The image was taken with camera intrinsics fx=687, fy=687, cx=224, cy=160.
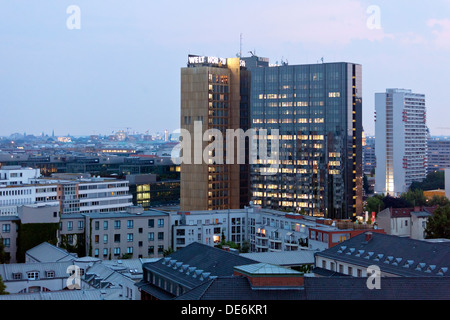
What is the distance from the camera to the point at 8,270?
223ft

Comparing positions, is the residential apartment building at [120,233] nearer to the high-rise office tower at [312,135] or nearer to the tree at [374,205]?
the high-rise office tower at [312,135]

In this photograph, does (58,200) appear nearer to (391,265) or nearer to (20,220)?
(20,220)

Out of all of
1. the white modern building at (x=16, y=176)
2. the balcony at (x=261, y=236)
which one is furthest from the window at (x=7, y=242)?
the white modern building at (x=16, y=176)

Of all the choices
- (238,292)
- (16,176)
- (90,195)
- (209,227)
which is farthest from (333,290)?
(16,176)

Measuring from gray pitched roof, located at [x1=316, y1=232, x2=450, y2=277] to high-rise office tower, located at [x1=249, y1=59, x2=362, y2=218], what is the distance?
294 feet

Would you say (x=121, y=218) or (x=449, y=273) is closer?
(x=449, y=273)

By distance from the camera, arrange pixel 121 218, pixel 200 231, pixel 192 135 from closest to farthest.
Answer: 1. pixel 121 218
2. pixel 200 231
3. pixel 192 135

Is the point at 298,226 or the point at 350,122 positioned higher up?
the point at 350,122

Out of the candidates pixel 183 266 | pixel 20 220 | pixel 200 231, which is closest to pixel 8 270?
pixel 183 266

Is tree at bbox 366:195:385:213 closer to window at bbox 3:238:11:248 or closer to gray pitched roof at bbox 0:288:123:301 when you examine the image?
window at bbox 3:238:11:248

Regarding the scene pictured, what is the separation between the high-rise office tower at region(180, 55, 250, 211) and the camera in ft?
568

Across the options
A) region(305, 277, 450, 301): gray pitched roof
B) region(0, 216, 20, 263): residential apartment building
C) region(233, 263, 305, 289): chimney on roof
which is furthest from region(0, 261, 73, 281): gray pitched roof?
region(305, 277, 450, 301): gray pitched roof

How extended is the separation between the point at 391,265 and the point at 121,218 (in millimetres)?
45717
